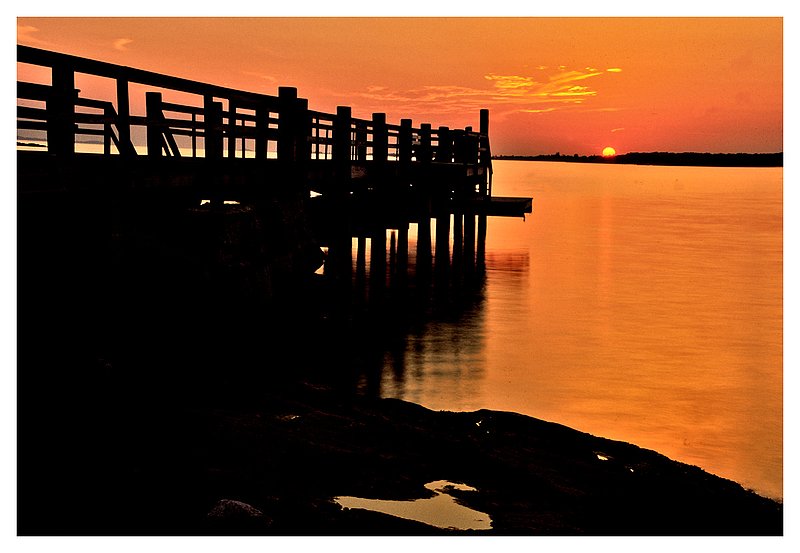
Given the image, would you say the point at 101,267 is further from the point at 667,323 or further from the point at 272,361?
the point at 667,323

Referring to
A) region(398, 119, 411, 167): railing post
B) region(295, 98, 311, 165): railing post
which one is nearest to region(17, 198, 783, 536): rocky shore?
region(295, 98, 311, 165): railing post

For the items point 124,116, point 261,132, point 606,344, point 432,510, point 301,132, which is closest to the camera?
point 432,510

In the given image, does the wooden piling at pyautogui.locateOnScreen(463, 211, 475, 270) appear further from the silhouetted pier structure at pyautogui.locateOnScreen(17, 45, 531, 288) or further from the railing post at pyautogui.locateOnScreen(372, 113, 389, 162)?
the railing post at pyautogui.locateOnScreen(372, 113, 389, 162)

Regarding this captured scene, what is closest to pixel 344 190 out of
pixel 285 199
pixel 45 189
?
pixel 285 199

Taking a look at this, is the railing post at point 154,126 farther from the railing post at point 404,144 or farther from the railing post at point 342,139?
the railing post at point 404,144

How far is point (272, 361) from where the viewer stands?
11.2 metres

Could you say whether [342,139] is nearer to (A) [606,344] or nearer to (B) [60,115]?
(A) [606,344]

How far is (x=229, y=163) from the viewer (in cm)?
1130

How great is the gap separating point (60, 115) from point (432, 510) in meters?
4.19

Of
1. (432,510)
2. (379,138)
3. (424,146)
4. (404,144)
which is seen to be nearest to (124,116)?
(432,510)

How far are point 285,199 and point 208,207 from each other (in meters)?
Answer: 2.40

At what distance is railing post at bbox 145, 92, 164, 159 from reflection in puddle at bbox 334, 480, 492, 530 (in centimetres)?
492

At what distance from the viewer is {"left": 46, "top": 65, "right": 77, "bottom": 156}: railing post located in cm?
761

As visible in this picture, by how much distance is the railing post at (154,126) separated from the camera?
9842 millimetres
